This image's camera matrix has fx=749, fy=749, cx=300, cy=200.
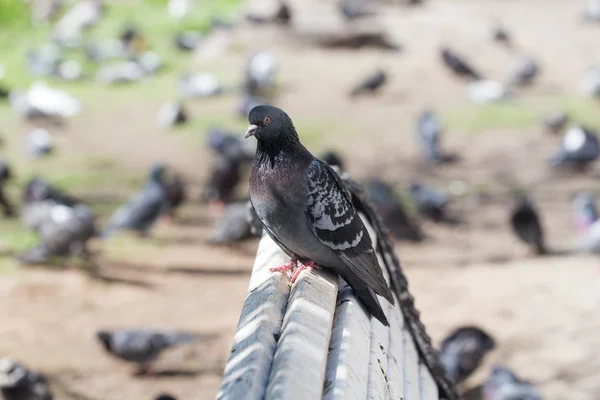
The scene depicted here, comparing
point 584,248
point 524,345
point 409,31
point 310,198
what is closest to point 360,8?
point 409,31

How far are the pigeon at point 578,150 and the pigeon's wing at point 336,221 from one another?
949 cm

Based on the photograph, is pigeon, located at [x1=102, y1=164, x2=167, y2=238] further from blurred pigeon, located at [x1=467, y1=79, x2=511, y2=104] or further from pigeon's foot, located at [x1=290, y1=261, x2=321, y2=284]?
blurred pigeon, located at [x1=467, y1=79, x2=511, y2=104]

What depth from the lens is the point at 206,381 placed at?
6.97 metres

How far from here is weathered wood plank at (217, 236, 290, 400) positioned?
6.55 feet

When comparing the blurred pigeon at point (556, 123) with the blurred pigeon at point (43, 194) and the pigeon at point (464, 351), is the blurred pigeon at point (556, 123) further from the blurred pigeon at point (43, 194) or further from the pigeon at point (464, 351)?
the blurred pigeon at point (43, 194)

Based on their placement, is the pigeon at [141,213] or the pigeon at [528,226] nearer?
the pigeon at [528,226]

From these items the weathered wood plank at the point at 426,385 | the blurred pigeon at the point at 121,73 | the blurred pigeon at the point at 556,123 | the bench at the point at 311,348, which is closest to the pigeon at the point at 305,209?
the bench at the point at 311,348

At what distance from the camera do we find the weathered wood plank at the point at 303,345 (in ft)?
6.66

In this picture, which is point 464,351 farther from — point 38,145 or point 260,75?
point 260,75

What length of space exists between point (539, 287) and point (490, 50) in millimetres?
11615

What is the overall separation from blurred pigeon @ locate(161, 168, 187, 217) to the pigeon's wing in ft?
24.3

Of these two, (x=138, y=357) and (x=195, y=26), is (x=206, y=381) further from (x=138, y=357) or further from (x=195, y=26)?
(x=195, y=26)

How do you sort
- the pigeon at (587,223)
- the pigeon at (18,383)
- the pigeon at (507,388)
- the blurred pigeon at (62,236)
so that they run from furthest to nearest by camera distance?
the blurred pigeon at (62,236) → the pigeon at (587,223) → the pigeon at (18,383) → the pigeon at (507,388)

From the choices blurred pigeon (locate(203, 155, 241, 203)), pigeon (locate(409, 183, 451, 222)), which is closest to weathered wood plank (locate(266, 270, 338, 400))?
pigeon (locate(409, 183, 451, 222))
